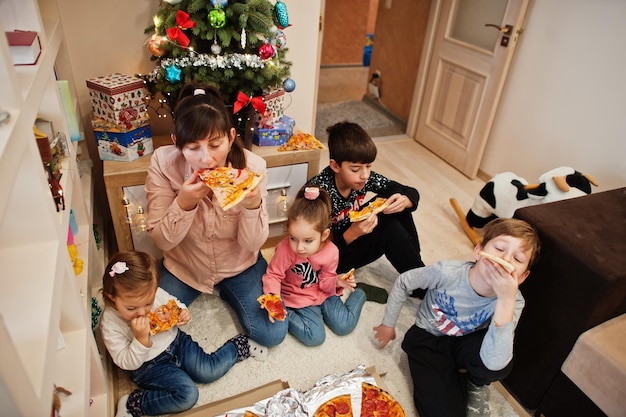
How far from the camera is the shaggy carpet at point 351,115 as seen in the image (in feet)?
13.6

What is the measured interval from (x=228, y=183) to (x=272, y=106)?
72 centimetres

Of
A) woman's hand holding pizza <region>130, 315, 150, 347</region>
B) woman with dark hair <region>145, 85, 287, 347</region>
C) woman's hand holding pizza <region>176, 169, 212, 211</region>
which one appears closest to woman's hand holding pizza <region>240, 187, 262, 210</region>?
woman with dark hair <region>145, 85, 287, 347</region>

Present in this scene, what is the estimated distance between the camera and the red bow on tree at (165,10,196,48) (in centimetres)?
171

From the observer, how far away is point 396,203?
2.03 meters

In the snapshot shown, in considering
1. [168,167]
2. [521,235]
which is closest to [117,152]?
[168,167]

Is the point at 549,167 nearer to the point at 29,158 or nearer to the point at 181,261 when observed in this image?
the point at 181,261

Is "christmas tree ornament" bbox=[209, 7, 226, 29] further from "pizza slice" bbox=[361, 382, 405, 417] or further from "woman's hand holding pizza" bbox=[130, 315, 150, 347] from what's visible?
A: "pizza slice" bbox=[361, 382, 405, 417]

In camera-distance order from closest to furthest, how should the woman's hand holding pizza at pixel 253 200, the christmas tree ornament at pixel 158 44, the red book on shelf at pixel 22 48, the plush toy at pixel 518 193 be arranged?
the red book on shelf at pixel 22 48 < the woman's hand holding pizza at pixel 253 200 < the christmas tree ornament at pixel 158 44 < the plush toy at pixel 518 193

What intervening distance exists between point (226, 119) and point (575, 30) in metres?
2.30

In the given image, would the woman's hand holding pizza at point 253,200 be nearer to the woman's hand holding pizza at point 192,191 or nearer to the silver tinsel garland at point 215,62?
the woman's hand holding pizza at point 192,191

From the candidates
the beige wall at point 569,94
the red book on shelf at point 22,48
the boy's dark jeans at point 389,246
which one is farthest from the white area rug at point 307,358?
the beige wall at point 569,94

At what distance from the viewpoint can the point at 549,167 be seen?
296 cm

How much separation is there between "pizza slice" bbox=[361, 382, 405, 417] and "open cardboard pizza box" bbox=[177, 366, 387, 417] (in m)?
0.13

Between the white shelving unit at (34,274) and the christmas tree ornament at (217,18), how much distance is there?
56 centimetres
